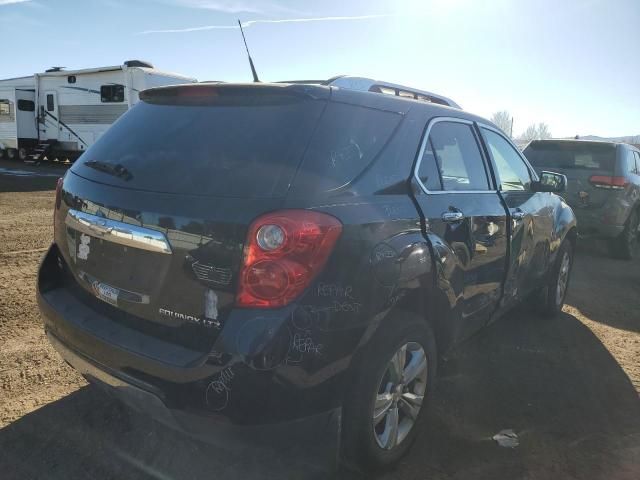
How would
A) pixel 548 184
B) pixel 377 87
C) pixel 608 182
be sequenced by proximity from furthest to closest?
pixel 608 182
pixel 548 184
pixel 377 87

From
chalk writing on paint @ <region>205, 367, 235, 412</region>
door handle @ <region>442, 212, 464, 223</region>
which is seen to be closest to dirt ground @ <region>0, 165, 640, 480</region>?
chalk writing on paint @ <region>205, 367, 235, 412</region>

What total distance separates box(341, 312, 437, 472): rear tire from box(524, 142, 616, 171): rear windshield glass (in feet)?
19.6

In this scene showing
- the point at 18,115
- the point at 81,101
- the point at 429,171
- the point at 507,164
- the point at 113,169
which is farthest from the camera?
the point at 18,115

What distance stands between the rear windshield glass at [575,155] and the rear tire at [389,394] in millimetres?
5965

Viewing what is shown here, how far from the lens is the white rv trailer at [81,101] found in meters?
16.2

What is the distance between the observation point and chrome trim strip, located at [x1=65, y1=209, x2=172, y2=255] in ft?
6.68

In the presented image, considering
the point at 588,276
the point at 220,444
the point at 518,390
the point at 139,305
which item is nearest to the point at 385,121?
the point at 139,305

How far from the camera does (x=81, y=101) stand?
17.5m

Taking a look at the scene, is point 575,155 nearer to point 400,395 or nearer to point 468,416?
point 468,416

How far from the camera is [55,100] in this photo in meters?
18.4

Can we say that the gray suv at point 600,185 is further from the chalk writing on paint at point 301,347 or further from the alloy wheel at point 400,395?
the chalk writing on paint at point 301,347

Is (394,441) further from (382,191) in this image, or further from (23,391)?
(23,391)

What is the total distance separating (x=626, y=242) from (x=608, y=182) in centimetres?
113

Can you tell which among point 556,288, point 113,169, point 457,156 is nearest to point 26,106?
point 113,169
